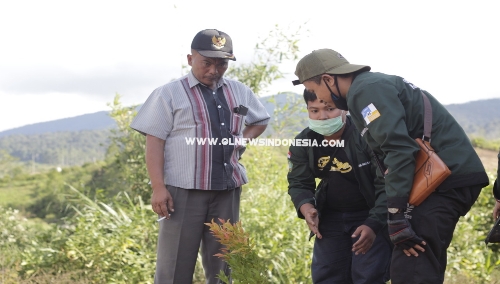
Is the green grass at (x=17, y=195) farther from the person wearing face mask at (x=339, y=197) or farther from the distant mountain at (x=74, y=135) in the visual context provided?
the distant mountain at (x=74, y=135)

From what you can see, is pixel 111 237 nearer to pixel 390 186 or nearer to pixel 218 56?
pixel 218 56

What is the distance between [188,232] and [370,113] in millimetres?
1772

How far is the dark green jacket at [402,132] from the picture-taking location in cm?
297

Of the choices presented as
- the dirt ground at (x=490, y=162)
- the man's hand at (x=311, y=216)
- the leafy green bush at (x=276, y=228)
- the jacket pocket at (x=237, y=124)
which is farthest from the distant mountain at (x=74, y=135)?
the man's hand at (x=311, y=216)

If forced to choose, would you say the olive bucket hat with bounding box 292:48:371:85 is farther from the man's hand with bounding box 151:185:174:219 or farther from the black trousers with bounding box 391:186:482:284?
the man's hand with bounding box 151:185:174:219

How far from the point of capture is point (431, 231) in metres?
3.08

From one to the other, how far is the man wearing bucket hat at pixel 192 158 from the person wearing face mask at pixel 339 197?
534 millimetres

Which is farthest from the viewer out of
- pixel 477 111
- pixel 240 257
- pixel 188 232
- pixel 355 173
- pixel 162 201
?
pixel 477 111

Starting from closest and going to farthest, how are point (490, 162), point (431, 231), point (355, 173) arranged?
point (431, 231) → point (355, 173) → point (490, 162)

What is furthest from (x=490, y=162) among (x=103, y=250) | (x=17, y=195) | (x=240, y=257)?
(x=240, y=257)

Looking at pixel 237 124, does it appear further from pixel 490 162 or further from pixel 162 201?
pixel 490 162

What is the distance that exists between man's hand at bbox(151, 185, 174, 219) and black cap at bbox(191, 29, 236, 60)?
94cm

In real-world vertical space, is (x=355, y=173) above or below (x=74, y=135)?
above

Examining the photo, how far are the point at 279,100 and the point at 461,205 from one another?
462 cm
